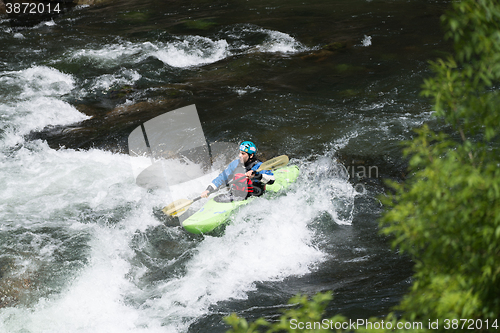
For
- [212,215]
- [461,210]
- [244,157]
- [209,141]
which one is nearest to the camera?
[461,210]

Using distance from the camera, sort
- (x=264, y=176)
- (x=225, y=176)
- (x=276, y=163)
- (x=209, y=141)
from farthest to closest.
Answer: (x=209, y=141)
(x=276, y=163)
(x=225, y=176)
(x=264, y=176)

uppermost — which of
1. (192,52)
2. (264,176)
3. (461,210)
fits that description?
(461,210)

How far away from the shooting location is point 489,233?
1.68 meters

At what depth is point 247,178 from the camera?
5.93 metres

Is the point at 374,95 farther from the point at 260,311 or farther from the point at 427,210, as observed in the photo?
the point at 427,210

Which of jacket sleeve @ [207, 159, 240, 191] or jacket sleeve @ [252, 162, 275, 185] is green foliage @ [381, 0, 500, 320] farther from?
jacket sleeve @ [207, 159, 240, 191]

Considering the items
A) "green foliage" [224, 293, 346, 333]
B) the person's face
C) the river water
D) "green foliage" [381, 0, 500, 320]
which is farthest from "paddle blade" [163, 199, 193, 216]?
"green foliage" [381, 0, 500, 320]

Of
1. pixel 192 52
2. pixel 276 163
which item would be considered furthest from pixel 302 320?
pixel 192 52

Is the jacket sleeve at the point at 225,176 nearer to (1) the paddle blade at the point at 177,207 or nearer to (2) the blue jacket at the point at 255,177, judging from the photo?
Result: (2) the blue jacket at the point at 255,177

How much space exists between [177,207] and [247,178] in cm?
108

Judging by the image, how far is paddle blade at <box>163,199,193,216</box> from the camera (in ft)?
19.2

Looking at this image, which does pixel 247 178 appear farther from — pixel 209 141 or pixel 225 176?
pixel 209 141

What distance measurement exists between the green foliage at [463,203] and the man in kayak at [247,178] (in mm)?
4009

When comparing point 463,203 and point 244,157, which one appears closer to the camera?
point 463,203
